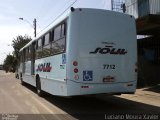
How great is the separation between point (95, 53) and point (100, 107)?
7.98 feet

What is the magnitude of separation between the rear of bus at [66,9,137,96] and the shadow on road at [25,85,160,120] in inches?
28.4

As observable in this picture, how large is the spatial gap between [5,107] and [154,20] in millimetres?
8817

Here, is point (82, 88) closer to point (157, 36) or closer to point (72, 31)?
point (72, 31)

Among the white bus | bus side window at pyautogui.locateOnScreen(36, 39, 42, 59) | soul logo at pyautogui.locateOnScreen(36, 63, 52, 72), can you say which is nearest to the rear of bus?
the white bus

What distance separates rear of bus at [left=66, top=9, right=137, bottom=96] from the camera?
11.4 m

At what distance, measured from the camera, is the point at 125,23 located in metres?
12.4

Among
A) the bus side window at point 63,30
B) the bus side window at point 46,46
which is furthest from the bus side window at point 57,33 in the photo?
the bus side window at point 46,46

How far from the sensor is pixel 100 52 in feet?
38.8

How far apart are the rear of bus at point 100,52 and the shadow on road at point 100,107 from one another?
722mm

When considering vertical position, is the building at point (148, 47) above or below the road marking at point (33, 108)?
above

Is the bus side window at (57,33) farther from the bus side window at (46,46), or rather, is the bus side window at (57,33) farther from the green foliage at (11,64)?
the green foliage at (11,64)

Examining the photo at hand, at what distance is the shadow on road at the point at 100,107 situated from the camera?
1166cm

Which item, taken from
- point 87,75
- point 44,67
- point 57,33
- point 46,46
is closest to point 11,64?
point 44,67

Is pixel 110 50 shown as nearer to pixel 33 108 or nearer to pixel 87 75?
pixel 87 75
